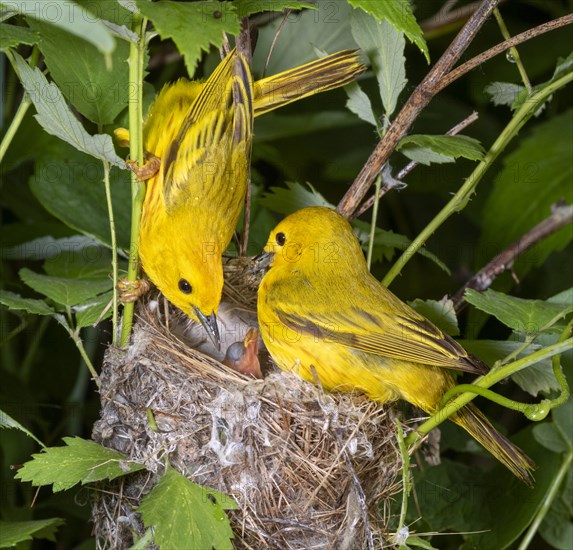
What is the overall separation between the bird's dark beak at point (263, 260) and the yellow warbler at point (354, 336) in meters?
0.17

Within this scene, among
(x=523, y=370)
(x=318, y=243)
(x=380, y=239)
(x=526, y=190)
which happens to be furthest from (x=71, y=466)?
(x=526, y=190)

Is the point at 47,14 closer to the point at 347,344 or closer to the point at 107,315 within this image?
the point at 107,315

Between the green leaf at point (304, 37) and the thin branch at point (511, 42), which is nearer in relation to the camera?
the thin branch at point (511, 42)

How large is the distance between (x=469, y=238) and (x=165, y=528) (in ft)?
8.31

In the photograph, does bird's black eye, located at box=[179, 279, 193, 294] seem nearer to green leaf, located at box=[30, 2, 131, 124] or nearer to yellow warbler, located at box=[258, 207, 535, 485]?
yellow warbler, located at box=[258, 207, 535, 485]

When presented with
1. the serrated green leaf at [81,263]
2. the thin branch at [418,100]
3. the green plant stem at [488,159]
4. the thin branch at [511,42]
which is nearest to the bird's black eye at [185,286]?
the serrated green leaf at [81,263]

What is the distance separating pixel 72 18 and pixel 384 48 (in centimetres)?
110

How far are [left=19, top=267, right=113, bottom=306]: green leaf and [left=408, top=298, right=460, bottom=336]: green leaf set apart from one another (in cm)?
87

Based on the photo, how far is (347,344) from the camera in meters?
2.27

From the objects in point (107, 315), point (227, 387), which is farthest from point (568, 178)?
point (107, 315)

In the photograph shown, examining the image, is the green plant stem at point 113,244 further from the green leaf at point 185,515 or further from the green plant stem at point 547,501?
the green plant stem at point 547,501

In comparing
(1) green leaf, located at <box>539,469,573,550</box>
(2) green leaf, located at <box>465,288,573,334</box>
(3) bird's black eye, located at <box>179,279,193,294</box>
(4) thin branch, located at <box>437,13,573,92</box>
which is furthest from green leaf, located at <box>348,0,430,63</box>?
(1) green leaf, located at <box>539,469,573,550</box>

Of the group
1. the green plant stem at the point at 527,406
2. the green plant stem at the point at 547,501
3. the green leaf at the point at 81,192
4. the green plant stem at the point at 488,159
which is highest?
the green plant stem at the point at 488,159

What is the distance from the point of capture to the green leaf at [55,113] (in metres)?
1.74
